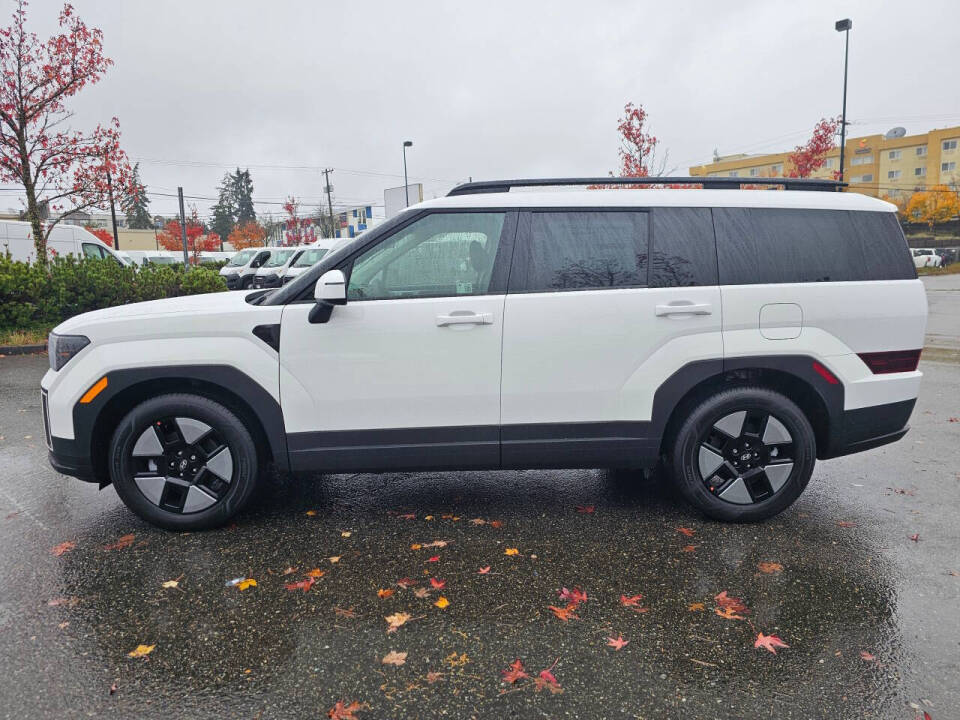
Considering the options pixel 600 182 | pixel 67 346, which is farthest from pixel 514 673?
pixel 67 346

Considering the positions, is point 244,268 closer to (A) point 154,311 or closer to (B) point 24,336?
(B) point 24,336

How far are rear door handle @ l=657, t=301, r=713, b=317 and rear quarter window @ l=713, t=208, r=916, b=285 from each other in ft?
0.63

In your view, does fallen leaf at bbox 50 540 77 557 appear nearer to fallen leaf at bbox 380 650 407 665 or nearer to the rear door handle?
fallen leaf at bbox 380 650 407 665

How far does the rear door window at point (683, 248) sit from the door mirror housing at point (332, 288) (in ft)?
5.67

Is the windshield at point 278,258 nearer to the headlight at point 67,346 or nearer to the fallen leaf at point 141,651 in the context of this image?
the headlight at point 67,346

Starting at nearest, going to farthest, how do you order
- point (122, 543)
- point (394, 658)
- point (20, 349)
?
point (394, 658), point (122, 543), point (20, 349)

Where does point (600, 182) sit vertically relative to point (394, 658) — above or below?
above

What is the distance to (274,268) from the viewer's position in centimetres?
2884

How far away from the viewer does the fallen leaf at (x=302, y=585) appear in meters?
3.35

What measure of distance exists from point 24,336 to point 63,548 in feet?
34.3

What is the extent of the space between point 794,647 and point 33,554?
153 inches

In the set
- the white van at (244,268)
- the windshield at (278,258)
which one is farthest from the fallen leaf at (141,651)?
the windshield at (278,258)

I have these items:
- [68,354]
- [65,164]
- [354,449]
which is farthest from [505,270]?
[65,164]

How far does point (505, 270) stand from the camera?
3.91 metres
